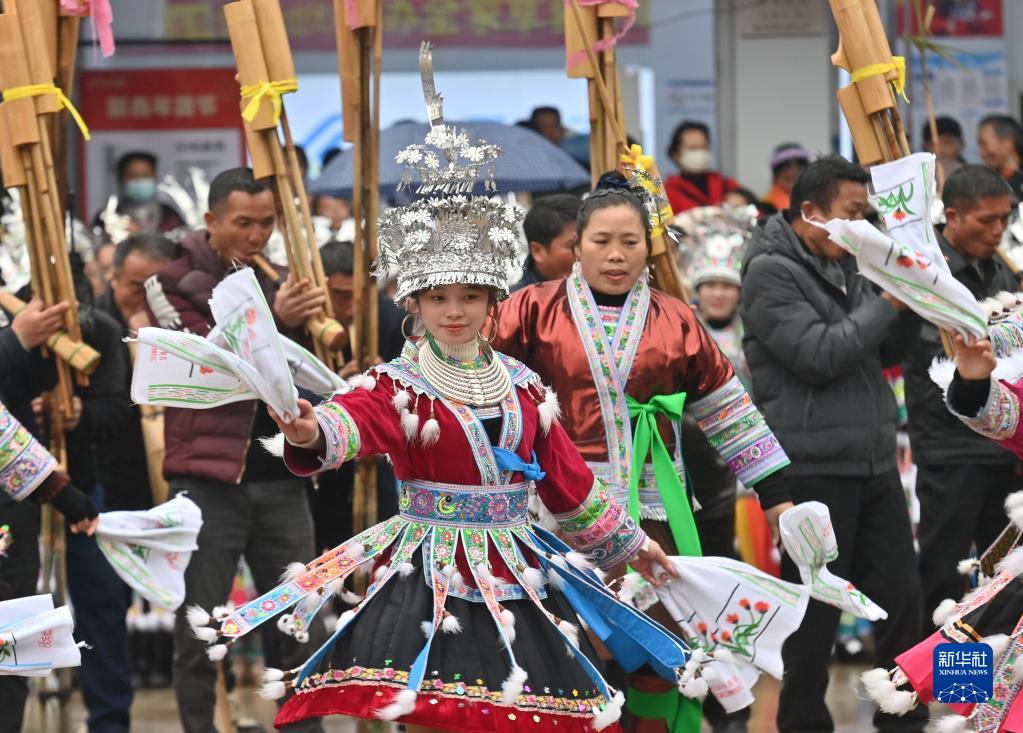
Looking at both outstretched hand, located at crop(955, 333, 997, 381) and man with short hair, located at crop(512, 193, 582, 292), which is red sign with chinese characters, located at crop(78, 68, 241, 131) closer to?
man with short hair, located at crop(512, 193, 582, 292)

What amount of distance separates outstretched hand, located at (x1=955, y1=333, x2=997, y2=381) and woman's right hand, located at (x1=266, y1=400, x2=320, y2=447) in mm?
1530

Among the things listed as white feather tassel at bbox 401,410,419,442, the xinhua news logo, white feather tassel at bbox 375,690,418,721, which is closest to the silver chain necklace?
white feather tassel at bbox 401,410,419,442

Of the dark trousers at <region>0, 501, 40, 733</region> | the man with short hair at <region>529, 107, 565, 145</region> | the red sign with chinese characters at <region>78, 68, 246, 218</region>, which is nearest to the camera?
the dark trousers at <region>0, 501, 40, 733</region>

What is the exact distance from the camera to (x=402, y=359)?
454 centimetres

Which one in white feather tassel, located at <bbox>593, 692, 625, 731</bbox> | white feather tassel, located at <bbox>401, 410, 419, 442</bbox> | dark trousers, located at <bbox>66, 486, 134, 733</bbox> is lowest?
dark trousers, located at <bbox>66, 486, 134, 733</bbox>

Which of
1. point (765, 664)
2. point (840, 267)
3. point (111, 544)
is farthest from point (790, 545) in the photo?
point (111, 544)

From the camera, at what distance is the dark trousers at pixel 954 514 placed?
248 inches

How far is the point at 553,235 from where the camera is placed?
6.60 meters

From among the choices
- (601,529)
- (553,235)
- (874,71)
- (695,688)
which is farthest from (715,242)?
(695,688)

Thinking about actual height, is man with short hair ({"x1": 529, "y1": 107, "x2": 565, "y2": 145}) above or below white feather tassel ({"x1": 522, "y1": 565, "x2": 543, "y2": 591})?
above

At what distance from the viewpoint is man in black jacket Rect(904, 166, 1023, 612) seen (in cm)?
629

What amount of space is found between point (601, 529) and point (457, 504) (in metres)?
0.42

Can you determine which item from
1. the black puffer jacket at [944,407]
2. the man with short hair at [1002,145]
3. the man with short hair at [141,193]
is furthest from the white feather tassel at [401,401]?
the man with short hair at [141,193]

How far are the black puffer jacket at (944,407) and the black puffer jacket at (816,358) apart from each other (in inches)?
13.2
